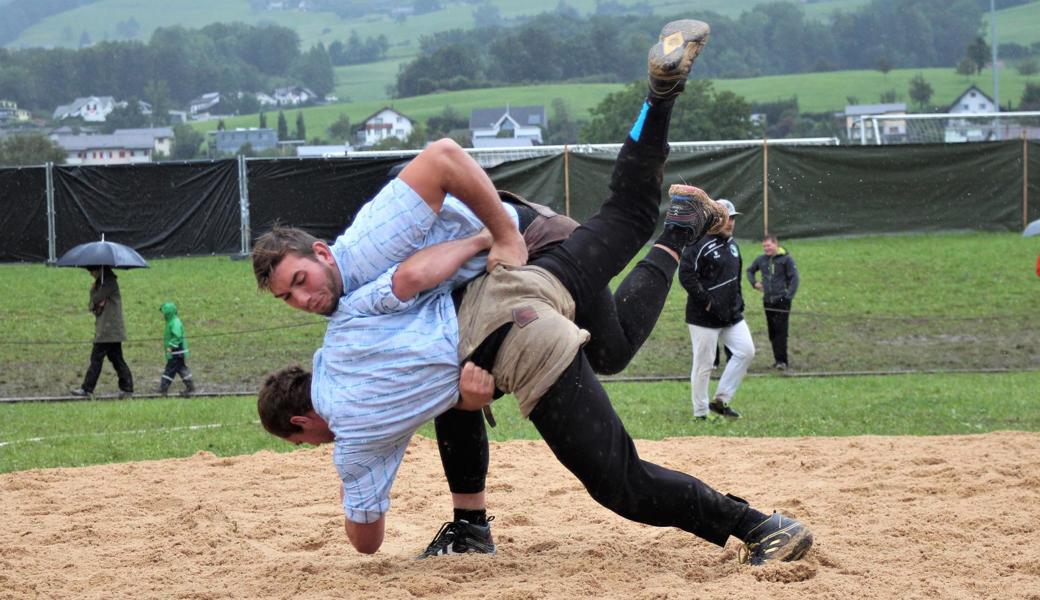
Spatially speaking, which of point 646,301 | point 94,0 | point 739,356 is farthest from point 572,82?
point 94,0

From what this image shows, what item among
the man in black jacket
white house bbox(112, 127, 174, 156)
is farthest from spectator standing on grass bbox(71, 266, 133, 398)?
white house bbox(112, 127, 174, 156)

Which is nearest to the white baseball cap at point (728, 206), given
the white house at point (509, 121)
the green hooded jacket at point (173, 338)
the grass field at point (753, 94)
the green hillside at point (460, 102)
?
the green hooded jacket at point (173, 338)

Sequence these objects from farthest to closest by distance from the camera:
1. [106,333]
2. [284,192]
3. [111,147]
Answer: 1. [111,147]
2. [284,192]
3. [106,333]

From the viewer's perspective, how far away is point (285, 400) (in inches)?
184

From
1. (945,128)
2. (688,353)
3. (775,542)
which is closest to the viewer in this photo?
(775,542)

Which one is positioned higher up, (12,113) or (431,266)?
(12,113)

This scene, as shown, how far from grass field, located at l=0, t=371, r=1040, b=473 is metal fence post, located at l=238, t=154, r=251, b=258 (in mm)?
7173

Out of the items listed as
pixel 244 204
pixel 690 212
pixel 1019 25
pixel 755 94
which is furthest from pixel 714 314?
pixel 1019 25

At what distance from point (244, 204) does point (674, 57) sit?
50.4 ft

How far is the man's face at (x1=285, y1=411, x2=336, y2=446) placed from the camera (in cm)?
468

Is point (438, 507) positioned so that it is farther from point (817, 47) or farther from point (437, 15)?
point (437, 15)

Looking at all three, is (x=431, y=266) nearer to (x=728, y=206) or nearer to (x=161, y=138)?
(x=728, y=206)

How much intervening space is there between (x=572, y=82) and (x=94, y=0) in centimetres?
12518

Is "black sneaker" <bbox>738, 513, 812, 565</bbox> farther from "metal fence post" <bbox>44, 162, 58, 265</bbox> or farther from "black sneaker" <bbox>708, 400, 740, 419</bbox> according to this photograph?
"metal fence post" <bbox>44, 162, 58, 265</bbox>
